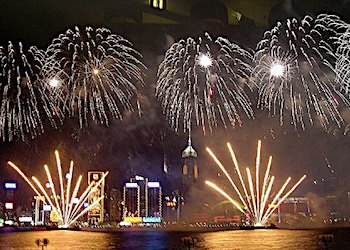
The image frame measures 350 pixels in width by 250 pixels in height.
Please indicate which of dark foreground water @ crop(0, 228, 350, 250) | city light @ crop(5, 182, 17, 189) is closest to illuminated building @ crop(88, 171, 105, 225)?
city light @ crop(5, 182, 17, 189)

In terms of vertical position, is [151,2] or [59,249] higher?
[151,2]

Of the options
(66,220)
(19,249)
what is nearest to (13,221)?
(66,220)

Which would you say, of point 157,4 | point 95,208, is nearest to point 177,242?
point 157,4

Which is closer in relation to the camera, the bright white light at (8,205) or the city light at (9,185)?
the city light at (9,185)

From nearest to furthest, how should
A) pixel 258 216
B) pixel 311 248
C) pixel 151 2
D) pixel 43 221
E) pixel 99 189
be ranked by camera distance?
pixel 151 2 < pixel 311 248 < pixel 258 216 < pixel 99 189 < pixel 43 221

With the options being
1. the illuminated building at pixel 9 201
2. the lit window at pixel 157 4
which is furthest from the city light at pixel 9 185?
the lit window at pixel 157 4

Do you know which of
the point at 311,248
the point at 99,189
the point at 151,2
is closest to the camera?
the point at 151,2

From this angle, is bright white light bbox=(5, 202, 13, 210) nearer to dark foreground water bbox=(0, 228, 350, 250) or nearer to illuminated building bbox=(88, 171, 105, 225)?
illuminated building bbox=(88, 171, 105, 225)

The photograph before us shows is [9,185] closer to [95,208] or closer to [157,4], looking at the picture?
[95,208]

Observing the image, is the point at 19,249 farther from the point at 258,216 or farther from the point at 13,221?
the point at 13,221

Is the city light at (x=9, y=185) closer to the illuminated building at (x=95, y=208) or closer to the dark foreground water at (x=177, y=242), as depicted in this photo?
the illuminated building at (x=95, y=208)

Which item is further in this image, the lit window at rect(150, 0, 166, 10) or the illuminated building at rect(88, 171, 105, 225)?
the illuminated building at rect(88, 171, 105, 225)
